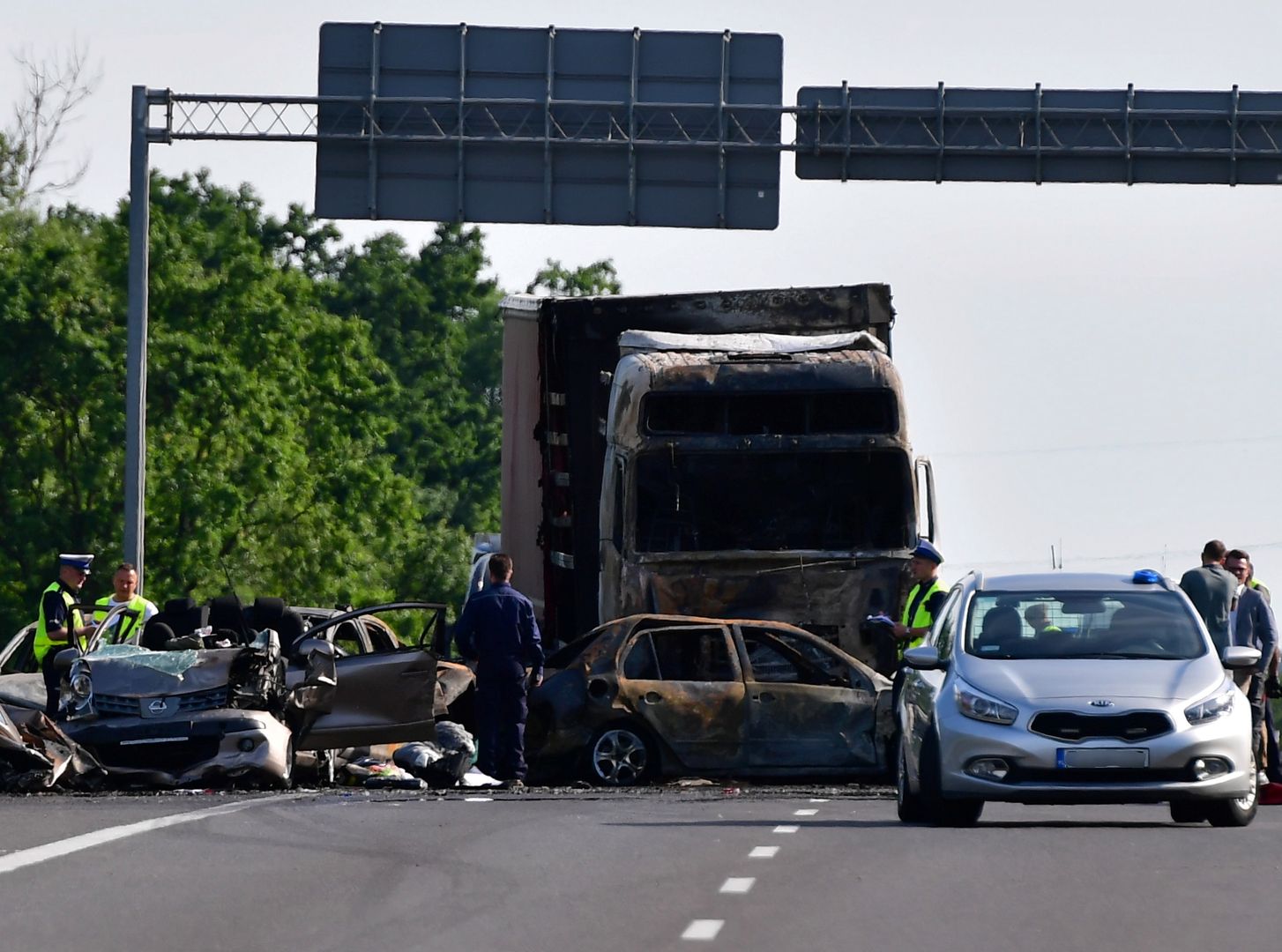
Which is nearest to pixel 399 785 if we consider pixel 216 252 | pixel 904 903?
pixel 904 903

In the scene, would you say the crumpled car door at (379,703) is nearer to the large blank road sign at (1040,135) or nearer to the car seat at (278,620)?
the car seat at (278,620)

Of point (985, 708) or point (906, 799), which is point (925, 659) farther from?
point (906, 799)

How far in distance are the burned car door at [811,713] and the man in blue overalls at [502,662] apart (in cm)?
156

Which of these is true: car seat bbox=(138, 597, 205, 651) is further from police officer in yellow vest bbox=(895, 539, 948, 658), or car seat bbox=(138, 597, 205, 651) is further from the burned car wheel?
police officer in yellow vest bbox=(895, 539, 948, 658)

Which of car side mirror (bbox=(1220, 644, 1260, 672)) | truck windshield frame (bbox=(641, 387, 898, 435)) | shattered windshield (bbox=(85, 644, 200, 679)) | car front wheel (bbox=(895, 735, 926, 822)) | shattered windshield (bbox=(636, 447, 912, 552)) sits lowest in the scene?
car front wheel (bbox=(895, 735, 926, 822))

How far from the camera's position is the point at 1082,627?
16.1 m

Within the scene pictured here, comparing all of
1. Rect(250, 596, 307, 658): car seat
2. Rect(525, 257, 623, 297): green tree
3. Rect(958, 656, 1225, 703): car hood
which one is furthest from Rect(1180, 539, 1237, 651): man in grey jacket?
Rect(525, 257, 623, 297): green tree

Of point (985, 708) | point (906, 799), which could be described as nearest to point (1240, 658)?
point (985, 708)

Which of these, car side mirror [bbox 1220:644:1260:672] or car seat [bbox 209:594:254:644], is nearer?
car side mirror [bbox 1220:644:1260:672]

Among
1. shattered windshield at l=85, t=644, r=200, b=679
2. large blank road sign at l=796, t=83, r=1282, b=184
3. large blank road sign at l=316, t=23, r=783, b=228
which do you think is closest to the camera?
shattered windshield at l=85, t=644, r=200, b=679

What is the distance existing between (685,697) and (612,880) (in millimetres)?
7912

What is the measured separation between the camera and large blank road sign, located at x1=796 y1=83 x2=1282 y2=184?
32219mm

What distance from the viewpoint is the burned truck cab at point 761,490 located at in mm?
21203

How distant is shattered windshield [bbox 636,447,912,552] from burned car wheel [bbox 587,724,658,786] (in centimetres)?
162
